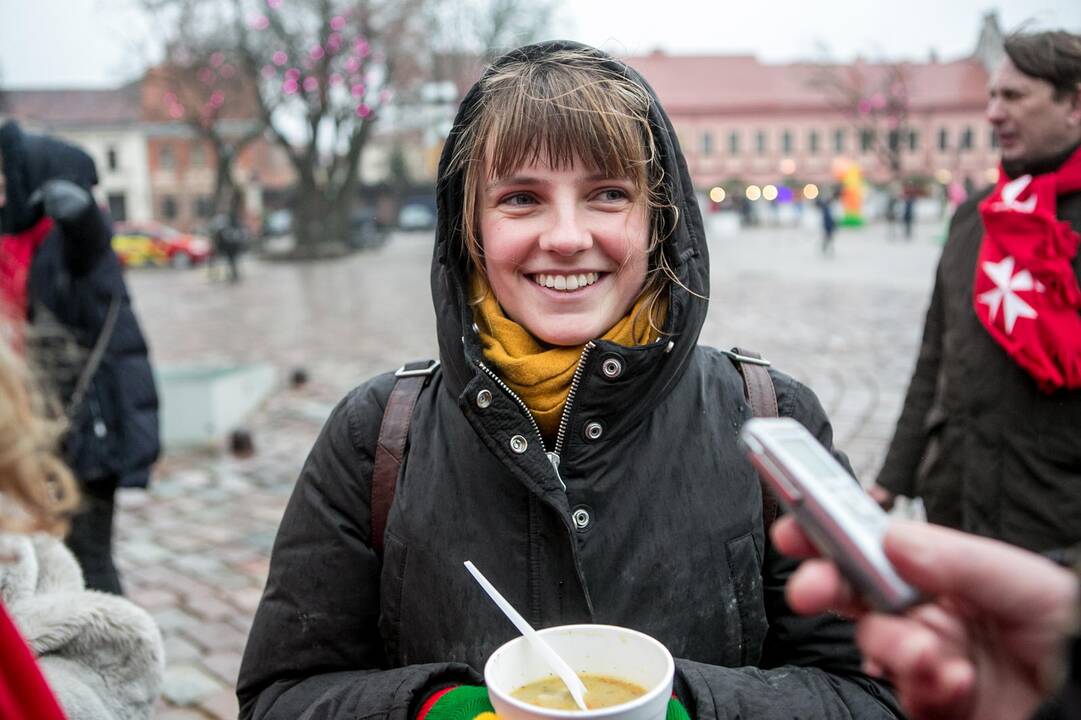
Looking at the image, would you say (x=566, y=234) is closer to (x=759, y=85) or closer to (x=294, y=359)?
(x=294, y=359)

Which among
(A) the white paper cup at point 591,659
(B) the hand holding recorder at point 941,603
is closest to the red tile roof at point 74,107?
(A) the white paper cup at point 591,659

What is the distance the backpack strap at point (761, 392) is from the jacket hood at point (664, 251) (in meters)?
0.18

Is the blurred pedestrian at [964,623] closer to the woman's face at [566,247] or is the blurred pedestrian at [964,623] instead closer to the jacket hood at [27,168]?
the woman's face at [566,247]

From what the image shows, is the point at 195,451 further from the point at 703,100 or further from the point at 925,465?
the point at 703,100

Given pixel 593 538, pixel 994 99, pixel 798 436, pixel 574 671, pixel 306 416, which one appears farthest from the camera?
pixel 306 416

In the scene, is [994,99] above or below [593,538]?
above

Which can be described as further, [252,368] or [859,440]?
[252,368]

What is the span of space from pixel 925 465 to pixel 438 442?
87.4 inches

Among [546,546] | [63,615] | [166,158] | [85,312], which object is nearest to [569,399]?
[546,546]

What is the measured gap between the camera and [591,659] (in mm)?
1289

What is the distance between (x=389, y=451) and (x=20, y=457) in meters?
0.67

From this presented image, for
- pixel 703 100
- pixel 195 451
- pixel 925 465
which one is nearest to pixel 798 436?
pixel 925 465

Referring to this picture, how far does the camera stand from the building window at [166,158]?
67312 mm

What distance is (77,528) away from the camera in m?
3.45
